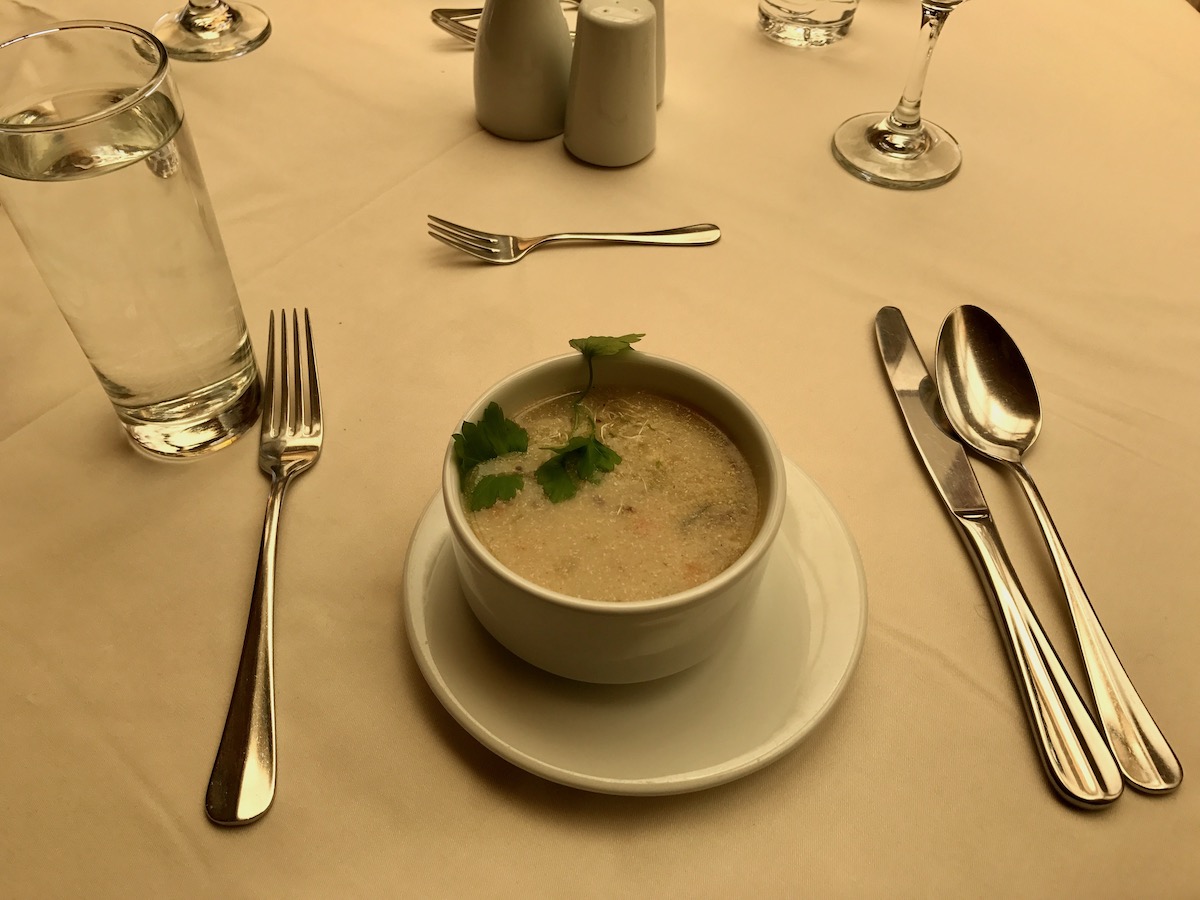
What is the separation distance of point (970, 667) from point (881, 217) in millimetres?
569

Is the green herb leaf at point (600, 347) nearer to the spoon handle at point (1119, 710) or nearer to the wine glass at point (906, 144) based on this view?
the spoon handle at point (1119, 710)

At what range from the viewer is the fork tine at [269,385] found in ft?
2.53

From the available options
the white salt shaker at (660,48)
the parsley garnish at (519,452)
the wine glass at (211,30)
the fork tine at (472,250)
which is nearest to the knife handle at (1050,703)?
the parsley garnish at (519,452)

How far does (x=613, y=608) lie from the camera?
1.61 feet

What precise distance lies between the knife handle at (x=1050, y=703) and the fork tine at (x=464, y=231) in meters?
0.58

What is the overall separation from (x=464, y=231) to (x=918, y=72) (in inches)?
22.3

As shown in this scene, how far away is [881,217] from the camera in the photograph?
3.31 ft

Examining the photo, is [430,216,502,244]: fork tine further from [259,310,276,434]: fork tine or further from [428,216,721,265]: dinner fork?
[259,310,276,434]: fork tine

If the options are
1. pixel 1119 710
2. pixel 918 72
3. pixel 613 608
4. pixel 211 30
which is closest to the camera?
pixel 613 608

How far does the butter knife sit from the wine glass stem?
35cm

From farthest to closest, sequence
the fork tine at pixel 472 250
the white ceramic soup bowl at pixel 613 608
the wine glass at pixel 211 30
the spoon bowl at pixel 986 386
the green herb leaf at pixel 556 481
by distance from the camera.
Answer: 1. the wine glass at pixel 211 30
2. the fork tine at pixel 472 250
3. the spoon bowl at pixel 986 386
4. the green herb leaf at pixel 556 481
5. the white ceramic soup bowl at pixel 613 608

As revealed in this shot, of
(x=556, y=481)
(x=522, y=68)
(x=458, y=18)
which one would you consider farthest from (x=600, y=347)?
(x=458, y=18)

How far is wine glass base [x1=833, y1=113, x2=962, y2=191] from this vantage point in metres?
1.05

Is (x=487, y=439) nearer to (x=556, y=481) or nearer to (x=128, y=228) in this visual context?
(x=556, y=481)
